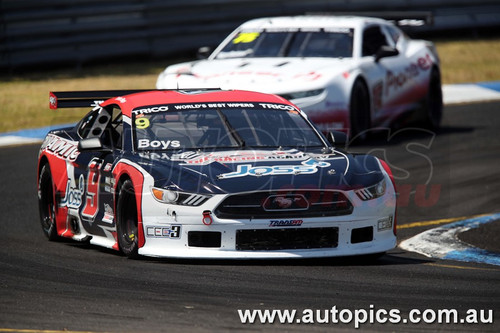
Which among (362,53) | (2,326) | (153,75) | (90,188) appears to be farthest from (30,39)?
(2,326)

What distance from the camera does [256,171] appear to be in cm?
796

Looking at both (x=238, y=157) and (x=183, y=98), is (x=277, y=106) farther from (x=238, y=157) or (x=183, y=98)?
(x=238, y=157)

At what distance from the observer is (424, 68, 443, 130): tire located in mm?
16172

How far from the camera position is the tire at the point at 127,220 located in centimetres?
807

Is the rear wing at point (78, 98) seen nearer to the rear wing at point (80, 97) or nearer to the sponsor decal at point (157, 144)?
the rear wing at point (80, 97)

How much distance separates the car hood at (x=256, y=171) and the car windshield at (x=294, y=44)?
6.29m

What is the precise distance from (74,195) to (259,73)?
474 cm

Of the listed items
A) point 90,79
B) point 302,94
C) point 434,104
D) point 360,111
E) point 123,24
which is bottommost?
point 90,79

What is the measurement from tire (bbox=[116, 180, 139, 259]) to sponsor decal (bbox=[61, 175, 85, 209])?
0.96 m

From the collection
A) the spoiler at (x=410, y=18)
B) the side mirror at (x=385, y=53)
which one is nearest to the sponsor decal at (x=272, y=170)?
the side mirror at (x=385, y=53)

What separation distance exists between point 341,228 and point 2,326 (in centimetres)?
281

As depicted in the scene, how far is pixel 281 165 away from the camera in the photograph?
8.09m

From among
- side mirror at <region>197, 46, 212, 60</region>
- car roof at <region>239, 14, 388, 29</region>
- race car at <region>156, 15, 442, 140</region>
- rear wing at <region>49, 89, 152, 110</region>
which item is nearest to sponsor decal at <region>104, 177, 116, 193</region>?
rear wing at <region>49, 89, 152, 110</region>

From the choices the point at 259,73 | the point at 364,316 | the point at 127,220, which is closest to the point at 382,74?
the point at 259,73
